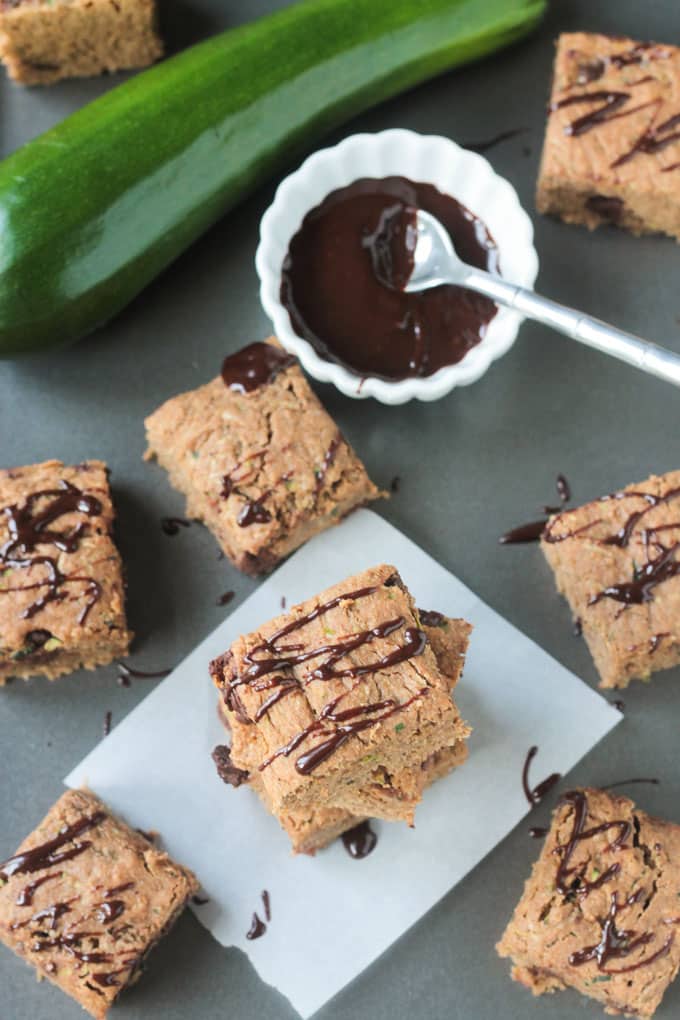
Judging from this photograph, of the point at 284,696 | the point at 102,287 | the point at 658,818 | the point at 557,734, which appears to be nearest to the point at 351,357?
the point at 102,287

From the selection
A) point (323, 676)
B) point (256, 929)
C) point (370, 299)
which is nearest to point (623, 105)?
point (370, 299)

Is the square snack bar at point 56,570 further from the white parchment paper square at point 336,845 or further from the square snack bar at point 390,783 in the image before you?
the square snack bar at point 390,783

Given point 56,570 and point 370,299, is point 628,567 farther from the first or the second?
point 56,570

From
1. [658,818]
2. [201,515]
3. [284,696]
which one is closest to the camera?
[284,696]

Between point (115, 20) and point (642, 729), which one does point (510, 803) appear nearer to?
point (642, 729)

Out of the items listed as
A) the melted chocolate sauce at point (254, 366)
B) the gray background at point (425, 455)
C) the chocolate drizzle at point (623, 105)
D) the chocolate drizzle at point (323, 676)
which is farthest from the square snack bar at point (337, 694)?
the chocolate drizzle at point (623, 105)

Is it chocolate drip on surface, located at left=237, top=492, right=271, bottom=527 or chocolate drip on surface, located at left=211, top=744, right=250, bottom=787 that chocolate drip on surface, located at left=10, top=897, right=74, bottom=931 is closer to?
chocolate drip on surface, located at left=211, top=744, right=250, bottom=787
